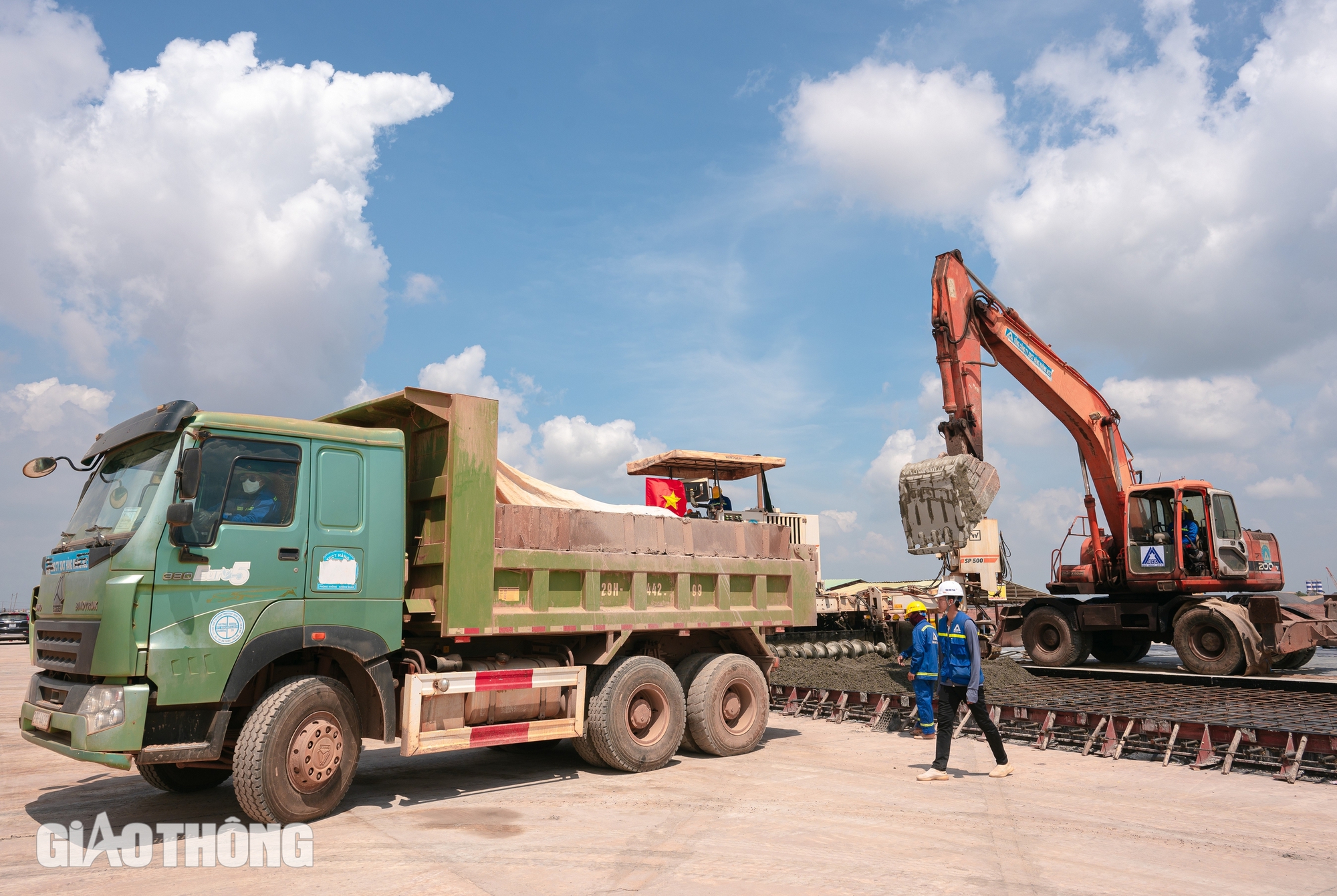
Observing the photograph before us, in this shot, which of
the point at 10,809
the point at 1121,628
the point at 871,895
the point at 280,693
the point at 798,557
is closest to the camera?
the point at 871,895

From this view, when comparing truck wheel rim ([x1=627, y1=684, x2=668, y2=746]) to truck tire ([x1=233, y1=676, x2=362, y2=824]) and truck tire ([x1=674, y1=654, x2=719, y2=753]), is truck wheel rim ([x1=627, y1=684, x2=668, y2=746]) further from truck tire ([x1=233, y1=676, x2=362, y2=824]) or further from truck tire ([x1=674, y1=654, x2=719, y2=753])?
truck tire ([x1=233, y1=676, x2=362, y2=824])

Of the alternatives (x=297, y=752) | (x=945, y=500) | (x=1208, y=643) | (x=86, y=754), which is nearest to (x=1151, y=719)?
(x=945, y=500)

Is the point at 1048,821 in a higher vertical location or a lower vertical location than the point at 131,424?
lower

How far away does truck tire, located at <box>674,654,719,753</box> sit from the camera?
9.80 metres

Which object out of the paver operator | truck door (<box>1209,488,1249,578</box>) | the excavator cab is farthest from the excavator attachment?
the paver operator

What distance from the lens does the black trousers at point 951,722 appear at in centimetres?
859

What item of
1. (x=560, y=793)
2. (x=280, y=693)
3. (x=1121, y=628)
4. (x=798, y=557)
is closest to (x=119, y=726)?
(x=280, y=693)

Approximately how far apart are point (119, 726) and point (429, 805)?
2458mm

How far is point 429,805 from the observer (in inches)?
295

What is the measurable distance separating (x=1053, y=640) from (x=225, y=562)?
16.3 metres

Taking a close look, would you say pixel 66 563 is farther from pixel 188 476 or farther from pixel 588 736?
pixel 588 736

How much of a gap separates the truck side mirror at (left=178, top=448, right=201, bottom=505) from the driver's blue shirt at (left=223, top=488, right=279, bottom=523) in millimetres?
434

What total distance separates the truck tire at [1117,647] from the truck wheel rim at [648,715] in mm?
12751

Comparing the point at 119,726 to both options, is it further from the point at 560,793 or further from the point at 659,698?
the point at 659,698
